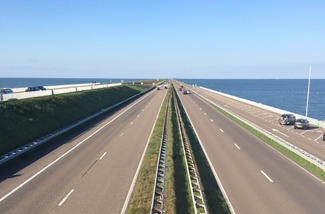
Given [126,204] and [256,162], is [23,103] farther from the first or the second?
[256,162]

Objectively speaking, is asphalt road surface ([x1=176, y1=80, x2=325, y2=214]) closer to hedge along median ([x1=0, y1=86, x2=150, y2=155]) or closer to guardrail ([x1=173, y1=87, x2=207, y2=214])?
guardrail ([x1=173, y1=87, x2=207, y2=214])

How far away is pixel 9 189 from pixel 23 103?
58.1ft

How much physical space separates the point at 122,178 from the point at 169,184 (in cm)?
312

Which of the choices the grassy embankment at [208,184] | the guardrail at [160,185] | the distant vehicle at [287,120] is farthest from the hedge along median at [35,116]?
the distant vehicle at [287,120]

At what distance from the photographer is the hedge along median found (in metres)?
25.7

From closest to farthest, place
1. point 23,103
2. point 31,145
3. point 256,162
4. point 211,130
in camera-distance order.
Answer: point 256,162 < point 31,145 < point 23,103 < point 211,130

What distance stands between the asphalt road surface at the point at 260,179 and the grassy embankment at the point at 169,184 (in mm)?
2484

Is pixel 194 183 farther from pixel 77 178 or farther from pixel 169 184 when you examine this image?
pixel 77 178

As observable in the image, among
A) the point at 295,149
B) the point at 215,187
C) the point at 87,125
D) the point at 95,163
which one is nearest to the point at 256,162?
the point at 295,149

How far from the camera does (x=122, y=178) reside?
19.0 metres

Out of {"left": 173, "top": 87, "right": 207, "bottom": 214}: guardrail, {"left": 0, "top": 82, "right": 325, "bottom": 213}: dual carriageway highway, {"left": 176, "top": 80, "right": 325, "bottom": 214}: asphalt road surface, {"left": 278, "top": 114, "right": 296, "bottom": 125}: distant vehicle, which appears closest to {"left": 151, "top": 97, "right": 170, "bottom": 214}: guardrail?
{"left": 0, "top": 82, "right": 325, "bottom": 213}: dual carriageway highway

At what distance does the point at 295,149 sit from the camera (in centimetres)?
2545

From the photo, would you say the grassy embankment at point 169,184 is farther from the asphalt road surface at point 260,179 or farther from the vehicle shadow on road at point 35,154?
the vehicle shadow on road at point 35,154

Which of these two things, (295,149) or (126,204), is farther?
(295,149)
